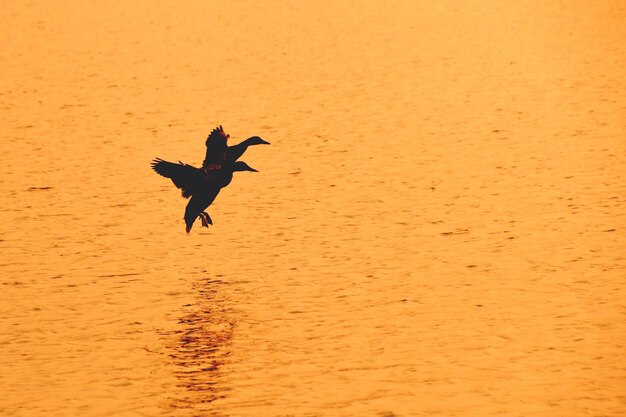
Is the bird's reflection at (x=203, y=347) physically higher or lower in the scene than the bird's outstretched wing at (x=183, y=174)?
lower

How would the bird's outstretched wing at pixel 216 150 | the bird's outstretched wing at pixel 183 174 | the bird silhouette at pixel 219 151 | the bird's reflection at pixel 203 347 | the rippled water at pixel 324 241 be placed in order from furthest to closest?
the bird's outstretched wing at pixel 216 150 → the bird silhouette at pixel 219 151 → the bird's outstretched wing at pixel 183 174 → the rippled water at pixel 324 241 → the bird's reflection at pixel 203 347

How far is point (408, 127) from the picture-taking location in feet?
79.9

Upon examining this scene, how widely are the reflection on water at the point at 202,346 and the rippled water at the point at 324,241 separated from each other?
0.03 meters

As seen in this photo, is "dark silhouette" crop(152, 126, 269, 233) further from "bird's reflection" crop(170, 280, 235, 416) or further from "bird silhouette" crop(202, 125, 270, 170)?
"bird's reflection" crop(170, 280, 235, 416)

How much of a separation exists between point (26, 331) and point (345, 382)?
351cm

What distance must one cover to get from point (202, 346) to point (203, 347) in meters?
0.03

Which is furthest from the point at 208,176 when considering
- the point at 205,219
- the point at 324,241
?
the point at 324,241

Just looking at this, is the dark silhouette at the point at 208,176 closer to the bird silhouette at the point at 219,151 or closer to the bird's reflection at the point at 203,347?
the bird silhouette at the point at 219,151

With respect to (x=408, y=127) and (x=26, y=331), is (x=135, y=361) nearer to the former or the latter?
(x=26, y=331)

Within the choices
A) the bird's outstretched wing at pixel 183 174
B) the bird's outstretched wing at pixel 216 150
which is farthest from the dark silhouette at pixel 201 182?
the bird's outstretched wing at pixel 216 150

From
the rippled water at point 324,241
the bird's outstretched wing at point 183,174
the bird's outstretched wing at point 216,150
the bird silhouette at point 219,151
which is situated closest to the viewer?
the rippled water at point 324,241

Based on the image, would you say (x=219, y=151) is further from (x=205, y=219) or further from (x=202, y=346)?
(x=202, y=346)

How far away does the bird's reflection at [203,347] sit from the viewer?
36.2 feet

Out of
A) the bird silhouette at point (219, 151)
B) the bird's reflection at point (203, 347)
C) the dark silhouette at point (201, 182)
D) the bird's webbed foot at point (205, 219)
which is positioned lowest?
the bird's reflection at point (203, 347)
